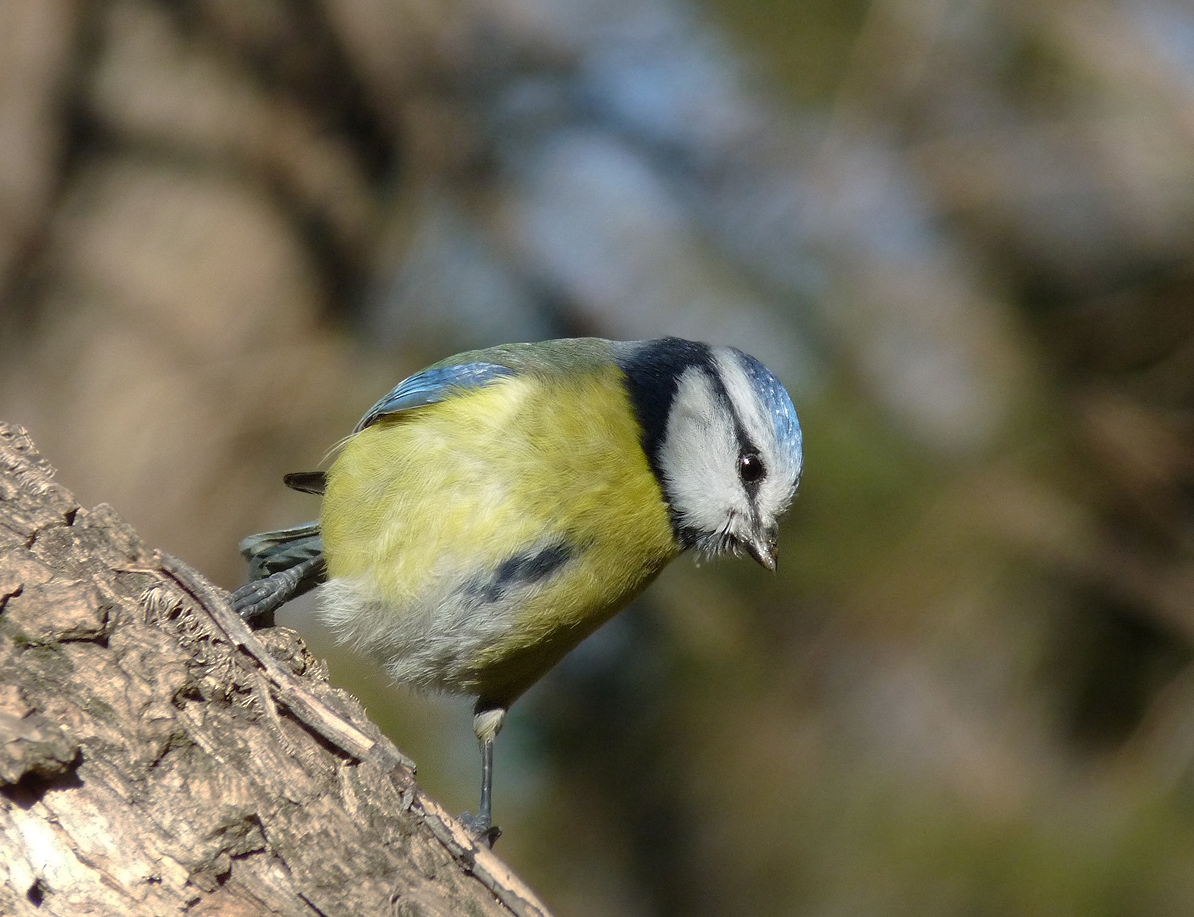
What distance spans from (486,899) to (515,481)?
2.41 feet

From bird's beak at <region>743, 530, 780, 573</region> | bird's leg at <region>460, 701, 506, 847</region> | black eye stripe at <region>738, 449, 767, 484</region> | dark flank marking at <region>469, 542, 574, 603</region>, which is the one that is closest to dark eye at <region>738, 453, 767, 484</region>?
black eye stripe at <region>738, 449, 767, 484</region>

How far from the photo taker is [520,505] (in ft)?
6.40

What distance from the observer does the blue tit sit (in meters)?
1.97

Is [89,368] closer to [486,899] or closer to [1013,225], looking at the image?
[486,899]

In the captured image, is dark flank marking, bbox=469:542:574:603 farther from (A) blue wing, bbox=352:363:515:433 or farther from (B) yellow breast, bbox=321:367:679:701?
(A) blue wing, bbox=352:363:515:433

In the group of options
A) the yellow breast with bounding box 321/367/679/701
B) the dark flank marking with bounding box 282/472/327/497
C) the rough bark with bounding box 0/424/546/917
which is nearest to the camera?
the rough bark with bounding box 0/424/546/917

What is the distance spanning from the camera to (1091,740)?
3.12 metres

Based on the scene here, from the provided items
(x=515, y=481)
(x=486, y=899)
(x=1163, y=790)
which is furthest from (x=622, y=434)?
(x=1163, y=790)

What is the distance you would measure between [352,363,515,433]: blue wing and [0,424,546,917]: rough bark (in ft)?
2.49

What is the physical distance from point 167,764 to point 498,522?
770mm

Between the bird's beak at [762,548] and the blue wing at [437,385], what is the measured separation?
0.61 metres

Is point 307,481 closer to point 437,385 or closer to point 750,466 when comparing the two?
point 437,385

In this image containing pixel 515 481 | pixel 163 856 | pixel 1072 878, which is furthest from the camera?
pixel 1072 878

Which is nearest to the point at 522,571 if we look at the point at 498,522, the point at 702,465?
the point at 498,522
